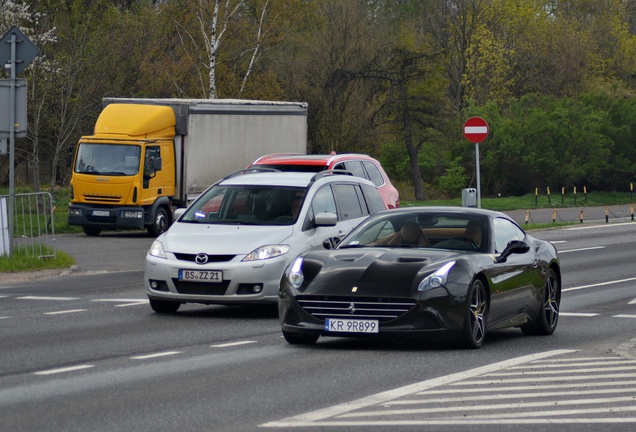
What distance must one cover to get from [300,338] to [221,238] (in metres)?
2.83

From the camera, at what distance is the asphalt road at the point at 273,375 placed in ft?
26.5

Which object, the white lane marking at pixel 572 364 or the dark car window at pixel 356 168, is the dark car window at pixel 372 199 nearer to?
the white lane marking at pixel 572 364

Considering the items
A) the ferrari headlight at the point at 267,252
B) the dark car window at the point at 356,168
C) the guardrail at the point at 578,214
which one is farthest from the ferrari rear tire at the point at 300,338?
the guardrail at the point at 578,214

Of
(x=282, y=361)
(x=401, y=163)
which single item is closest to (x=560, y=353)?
(x=282, y=361)

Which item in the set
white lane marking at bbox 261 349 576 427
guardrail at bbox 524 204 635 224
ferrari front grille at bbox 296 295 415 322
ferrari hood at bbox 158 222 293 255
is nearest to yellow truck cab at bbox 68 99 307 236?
guardrail at bbox 524 204 635 224

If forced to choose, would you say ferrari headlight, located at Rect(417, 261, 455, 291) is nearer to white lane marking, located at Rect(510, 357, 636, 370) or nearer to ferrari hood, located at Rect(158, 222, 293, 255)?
white lane marking, located at Rect(510, 357, 636, 370)

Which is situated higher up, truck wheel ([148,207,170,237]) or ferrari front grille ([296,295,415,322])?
ferrari front grille ([296,295,415,322])

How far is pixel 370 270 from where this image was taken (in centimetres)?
1166

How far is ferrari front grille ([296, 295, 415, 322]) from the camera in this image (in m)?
11.4

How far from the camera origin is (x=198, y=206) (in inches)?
625

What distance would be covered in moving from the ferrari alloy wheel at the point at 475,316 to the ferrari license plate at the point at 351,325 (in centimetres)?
81

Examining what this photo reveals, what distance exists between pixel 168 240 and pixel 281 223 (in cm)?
138

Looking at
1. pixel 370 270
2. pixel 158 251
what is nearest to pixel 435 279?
pixel 370 270

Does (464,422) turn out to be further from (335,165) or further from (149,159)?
(149,159)
